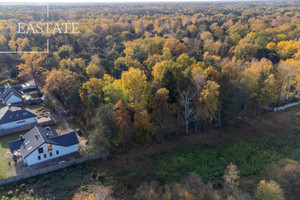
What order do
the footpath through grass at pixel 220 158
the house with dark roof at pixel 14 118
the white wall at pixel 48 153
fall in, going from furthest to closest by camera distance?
the house with dark roof at pixel 14 118
the footpath through grass at pixel 220 158
the white wall at pixel 48 153

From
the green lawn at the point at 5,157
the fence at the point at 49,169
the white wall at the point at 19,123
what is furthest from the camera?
the white wall at the point at 19,123

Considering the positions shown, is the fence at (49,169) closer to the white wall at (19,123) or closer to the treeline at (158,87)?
the treeline at (158,87)

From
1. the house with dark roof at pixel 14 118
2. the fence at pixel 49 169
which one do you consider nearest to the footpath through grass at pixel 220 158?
the fence at pixel 49 169

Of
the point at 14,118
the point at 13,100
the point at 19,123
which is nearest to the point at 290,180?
the point at 19,123

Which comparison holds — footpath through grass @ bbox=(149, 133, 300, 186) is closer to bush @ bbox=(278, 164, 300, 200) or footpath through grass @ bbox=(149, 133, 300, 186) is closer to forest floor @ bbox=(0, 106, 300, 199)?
forest floor @ bbox=(0, 106, 300, 199)

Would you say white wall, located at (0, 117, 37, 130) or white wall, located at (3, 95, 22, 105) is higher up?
white wall, located at (3, 95, 22, 105)

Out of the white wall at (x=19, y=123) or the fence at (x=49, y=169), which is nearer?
the fence at (x=49, y=169)

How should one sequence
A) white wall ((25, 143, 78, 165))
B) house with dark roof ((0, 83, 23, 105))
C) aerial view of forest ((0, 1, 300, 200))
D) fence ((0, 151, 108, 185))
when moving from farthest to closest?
1. house with dark roof ((0, 83, 23, 105))
2. white wall ((25, 143, 78, 165))
3. fence ((0, 151, 108, 185))
4. aerial view of forest ((0, 1, 300, 200))

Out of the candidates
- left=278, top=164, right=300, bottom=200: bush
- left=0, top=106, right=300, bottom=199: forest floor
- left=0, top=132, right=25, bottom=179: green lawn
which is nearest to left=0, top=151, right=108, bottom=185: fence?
left=0, top=106, right=300, bottom=199: forest floor
